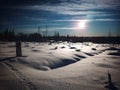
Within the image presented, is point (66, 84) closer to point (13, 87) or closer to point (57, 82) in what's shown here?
point (57, 82)

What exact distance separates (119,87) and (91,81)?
1.35m

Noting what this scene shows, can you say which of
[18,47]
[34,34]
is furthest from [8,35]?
[18,47]

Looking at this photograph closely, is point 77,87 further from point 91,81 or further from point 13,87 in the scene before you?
point 13,87

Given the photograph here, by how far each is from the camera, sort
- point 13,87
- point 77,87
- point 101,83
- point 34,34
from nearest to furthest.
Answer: point 13,87, point 77,87, point 101,83, point 34,34

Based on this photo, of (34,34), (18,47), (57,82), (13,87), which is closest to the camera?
(13,87)

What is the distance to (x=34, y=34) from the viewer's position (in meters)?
109

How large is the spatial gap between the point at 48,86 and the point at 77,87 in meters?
1.23

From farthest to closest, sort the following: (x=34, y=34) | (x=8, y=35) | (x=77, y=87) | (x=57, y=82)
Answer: (x=34, y=34)
(x=8, y=35)
(x=57, y=82)
(x=77, y=87)

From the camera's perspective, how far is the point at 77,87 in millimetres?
7785

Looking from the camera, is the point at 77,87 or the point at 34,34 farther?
the point at 34,34

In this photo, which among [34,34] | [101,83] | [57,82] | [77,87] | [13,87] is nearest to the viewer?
[13,87]

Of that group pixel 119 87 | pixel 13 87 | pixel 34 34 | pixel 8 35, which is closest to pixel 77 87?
pixel 119 87

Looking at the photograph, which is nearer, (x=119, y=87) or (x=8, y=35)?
(x=119, y=87)

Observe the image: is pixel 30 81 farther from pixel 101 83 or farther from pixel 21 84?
pixel 101 83
